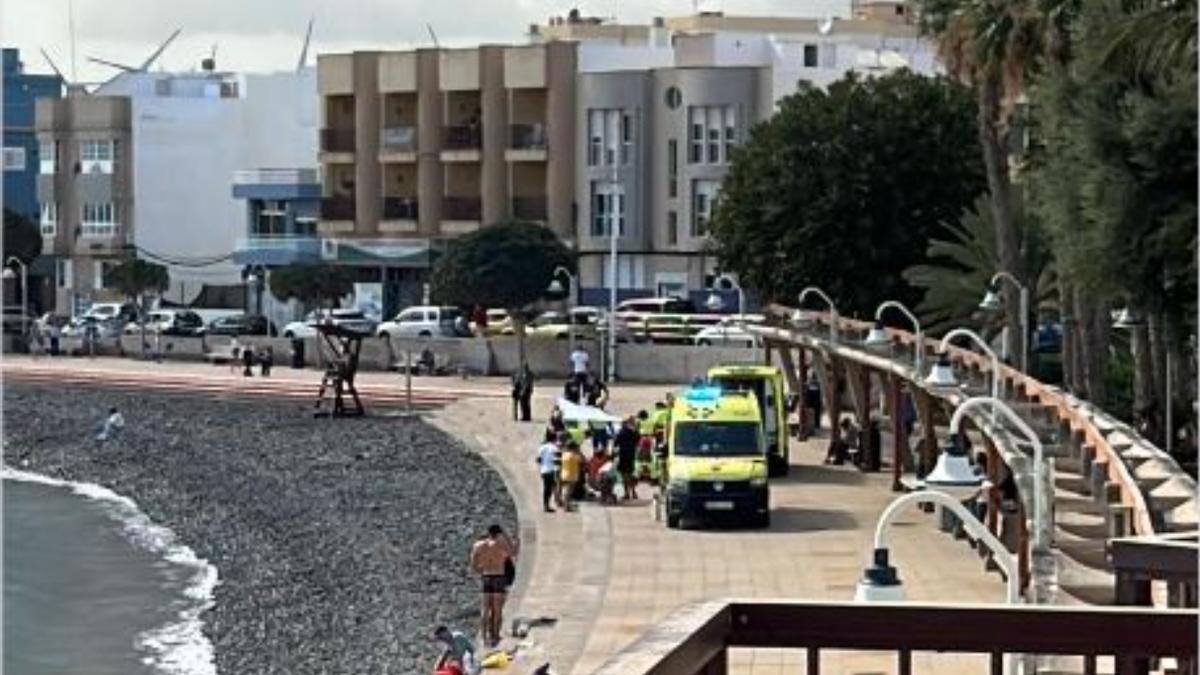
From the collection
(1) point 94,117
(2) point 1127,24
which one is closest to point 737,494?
(2) point 1127,24

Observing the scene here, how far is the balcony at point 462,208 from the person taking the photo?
80438 millimetres

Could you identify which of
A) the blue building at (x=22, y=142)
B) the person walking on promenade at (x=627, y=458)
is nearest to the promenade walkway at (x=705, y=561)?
the person walking on promenade at (x=627, y=458)

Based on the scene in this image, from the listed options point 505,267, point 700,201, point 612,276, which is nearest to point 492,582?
point 505,267

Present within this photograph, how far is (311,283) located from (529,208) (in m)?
7.22

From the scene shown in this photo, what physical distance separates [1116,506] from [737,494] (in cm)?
1421

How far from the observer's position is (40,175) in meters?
98.3

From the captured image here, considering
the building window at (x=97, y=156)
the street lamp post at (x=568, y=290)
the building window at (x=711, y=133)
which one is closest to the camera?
the street lamp post at (x=568, y=290)

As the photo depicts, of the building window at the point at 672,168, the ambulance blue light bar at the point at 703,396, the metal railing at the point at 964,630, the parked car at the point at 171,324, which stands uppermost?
the building window at the point at 672,168

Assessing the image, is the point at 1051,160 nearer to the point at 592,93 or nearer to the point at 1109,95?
the point at 1109,95

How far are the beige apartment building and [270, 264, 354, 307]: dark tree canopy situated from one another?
2290mm

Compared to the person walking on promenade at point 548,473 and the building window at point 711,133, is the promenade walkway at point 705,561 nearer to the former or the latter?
the person walking on promenade at point 548,473

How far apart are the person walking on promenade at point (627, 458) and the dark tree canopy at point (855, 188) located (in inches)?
585

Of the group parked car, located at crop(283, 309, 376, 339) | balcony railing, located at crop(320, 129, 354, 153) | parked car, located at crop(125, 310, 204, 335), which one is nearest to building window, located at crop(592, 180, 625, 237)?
parked car, located at crop(283, 309, 376, 339)

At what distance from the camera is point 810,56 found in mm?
77312
